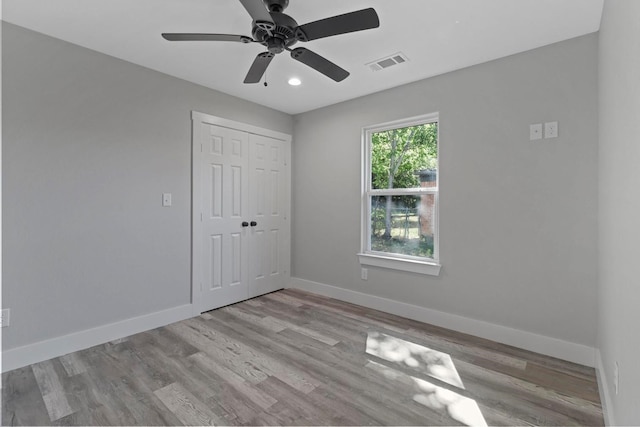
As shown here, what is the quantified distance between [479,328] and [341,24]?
2677mm

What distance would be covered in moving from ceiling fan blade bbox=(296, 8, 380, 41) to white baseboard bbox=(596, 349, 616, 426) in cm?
233

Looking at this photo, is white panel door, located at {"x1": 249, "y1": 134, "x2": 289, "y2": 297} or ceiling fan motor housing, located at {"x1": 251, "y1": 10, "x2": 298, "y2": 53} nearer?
ceiling fan motor housing, located at {"x1": 251, "y1": 10, "x2": 298, "y2": 53}

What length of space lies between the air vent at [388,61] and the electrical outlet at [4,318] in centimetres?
343

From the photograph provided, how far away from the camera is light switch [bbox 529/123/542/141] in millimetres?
2406

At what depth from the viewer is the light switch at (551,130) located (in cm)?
235

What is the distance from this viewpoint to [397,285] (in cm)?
328

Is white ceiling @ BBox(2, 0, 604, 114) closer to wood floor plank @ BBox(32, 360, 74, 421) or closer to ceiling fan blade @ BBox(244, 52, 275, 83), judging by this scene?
ceiling fan blade @ BBox(244, 52, 275, 83)

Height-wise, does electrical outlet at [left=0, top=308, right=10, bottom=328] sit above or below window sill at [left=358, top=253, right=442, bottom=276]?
below

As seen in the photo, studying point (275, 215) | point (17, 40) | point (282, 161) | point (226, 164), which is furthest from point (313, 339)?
point (17, 40)

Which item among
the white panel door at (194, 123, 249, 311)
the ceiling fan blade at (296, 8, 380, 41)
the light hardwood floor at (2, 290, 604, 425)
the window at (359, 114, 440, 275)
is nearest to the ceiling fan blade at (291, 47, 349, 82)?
the ceiling fan blade at (296, 8, 380, 41)

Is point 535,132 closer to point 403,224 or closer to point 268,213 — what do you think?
point 403,224

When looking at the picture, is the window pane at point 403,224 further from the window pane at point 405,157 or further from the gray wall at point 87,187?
the gray wall at point 87,187

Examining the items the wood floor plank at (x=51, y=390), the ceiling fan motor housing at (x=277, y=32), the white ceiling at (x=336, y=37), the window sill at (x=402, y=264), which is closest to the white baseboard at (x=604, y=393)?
the window sill at (x=402, y=264)

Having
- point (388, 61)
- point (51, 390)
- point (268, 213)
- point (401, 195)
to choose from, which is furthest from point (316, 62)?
point (51, 390)
